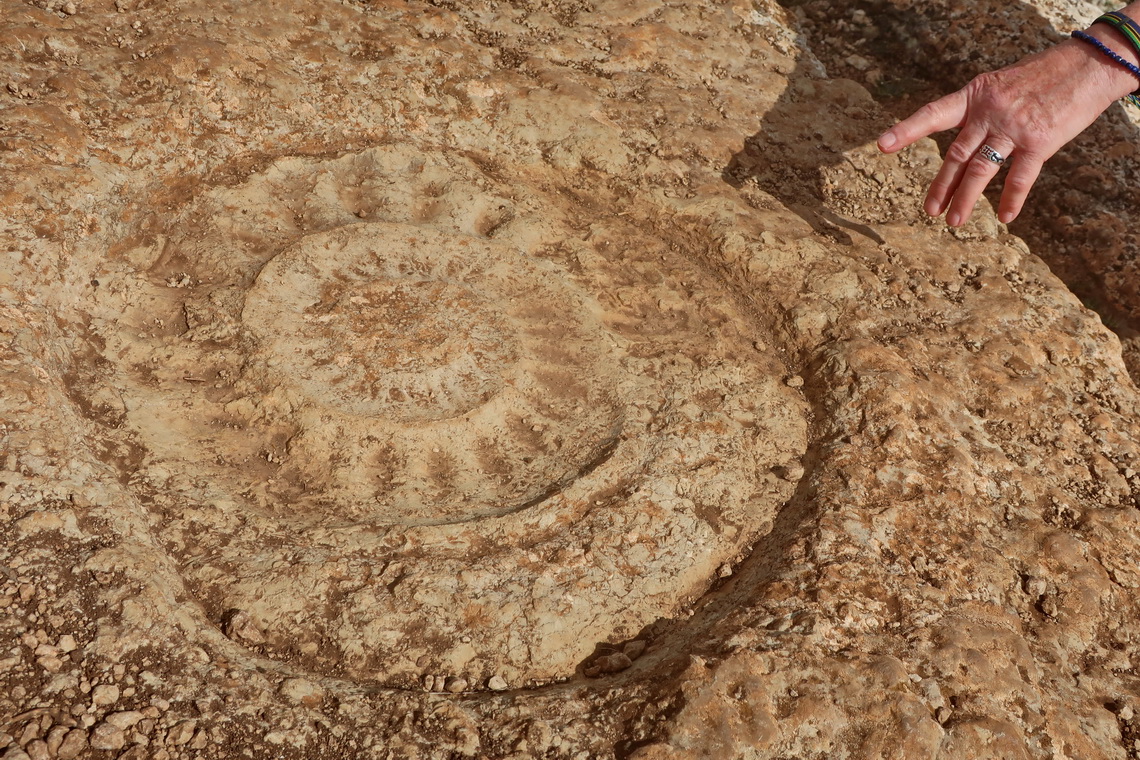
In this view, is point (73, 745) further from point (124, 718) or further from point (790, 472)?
point (790, 472)

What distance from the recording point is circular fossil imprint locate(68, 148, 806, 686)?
2090mm

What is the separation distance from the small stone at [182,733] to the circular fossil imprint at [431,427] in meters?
0.29

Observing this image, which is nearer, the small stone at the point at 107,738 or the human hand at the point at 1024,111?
the small stone at the point at 107,738

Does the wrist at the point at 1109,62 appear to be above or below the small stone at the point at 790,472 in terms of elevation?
above

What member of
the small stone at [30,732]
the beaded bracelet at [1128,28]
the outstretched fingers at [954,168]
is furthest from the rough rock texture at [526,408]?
the beaded bracelet at [1128,28]

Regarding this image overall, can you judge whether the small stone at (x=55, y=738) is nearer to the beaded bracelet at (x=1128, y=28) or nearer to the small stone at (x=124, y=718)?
the small stone at (x=124, y=718)

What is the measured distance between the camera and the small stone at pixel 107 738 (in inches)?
65.2

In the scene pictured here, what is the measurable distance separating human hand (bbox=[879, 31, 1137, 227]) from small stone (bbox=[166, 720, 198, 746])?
94.0 inches

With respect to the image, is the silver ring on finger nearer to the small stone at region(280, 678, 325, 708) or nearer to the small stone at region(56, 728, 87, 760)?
the small stone at region(280, 678, 325, 708)

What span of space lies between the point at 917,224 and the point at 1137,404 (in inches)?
39.4

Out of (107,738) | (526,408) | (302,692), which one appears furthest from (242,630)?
(526,408)

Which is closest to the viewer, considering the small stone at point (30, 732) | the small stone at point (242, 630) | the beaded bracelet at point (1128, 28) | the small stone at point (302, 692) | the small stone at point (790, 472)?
the small stone at point (30, 732)

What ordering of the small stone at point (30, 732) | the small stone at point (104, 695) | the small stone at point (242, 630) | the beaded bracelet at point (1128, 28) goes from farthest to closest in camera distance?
the beaded bracelet at point (1128, 28)
the small stone at point (242, 630)
the small stone at point (104, 695)
the small stone at point (30, 732)

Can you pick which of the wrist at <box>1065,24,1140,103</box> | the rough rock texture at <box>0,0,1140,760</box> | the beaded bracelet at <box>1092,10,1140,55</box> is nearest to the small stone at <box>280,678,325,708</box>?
the rough rock texture at <box>0,0,1140,760</box>
